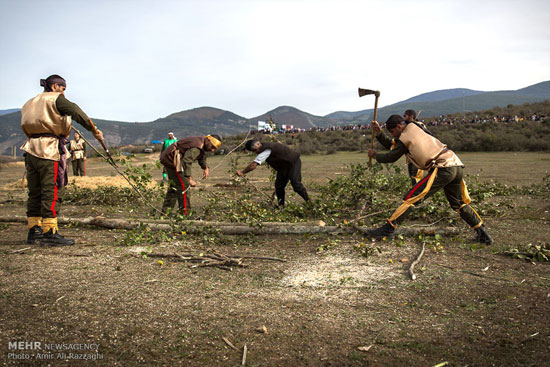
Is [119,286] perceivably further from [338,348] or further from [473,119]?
[473,119]

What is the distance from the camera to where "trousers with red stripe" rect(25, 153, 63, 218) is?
514 centimetres

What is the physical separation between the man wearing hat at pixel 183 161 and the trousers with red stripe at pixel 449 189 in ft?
11.3

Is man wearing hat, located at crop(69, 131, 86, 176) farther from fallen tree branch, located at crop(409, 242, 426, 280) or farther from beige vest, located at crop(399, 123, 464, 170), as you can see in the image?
fallen tree branch, located at crop(409, 242, 426, 280)

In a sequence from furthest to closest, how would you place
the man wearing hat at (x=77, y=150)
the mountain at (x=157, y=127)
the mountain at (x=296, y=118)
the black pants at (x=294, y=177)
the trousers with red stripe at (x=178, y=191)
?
the mountain at (x=296, y=118), the mountain at (x=157, y=127), the man wearing hat at (x=77, y=150), the black pants at (x=294, y=177), the trousers with red stripe at (x=178, y=191)

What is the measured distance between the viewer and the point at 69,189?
34.7 feet

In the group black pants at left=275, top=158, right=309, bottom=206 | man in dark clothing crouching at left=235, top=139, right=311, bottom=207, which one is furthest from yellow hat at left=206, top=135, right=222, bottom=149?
black pants at left=275, top=158, right=309, bottom=206

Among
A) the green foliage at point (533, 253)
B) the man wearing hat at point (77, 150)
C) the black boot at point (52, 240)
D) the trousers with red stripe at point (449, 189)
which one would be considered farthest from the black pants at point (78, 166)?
the green foliage at point (533, 253)

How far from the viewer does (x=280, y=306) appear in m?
3.59

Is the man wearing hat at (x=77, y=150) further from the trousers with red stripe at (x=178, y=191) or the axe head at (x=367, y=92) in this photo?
the axe head at (x=367, y=92)

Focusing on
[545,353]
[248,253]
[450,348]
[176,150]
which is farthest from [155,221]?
[545,353]

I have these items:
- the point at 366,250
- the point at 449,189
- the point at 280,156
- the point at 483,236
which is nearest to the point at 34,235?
the point at 280,156

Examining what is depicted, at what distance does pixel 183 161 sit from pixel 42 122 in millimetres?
2329

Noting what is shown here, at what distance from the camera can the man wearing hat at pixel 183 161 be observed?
688 cm

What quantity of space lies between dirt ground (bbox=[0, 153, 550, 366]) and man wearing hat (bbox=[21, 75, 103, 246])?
0.33m
